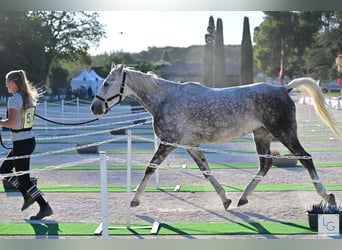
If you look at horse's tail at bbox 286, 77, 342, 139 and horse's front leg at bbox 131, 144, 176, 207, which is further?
horse's tail at bbox 286, 77, 342, 139

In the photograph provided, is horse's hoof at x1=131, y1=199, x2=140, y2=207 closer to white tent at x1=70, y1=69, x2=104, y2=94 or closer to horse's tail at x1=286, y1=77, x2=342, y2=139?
horse's tail at x1=286, y1=77, x2=342, y2=139

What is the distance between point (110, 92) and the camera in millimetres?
6645

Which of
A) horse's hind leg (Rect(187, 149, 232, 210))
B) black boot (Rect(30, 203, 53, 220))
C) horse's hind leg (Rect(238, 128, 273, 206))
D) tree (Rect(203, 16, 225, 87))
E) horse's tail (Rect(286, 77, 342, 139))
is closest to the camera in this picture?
black boot (Rect(30, 203, 53, 220))

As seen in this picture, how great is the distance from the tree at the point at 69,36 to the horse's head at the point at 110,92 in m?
25.0

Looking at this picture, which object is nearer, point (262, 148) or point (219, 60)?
point (262, 148)

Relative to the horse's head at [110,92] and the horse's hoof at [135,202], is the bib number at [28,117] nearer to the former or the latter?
the horse's head at [110,92]

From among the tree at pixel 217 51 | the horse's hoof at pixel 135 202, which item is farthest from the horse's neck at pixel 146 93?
the tree at pixel 217 51

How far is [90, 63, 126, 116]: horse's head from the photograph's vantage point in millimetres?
6613

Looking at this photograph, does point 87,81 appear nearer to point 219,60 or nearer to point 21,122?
point 219,60

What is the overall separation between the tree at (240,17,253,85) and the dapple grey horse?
1553 centimetres

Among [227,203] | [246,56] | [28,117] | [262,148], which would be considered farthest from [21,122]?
[246,56]

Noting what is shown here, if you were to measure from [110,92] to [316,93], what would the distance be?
2569 millimetres

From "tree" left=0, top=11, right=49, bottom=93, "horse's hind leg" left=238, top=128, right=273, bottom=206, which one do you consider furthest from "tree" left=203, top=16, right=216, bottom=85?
"horse's hind leg" left=238, top=128, right=273, bottom=206

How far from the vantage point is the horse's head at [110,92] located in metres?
6.61
